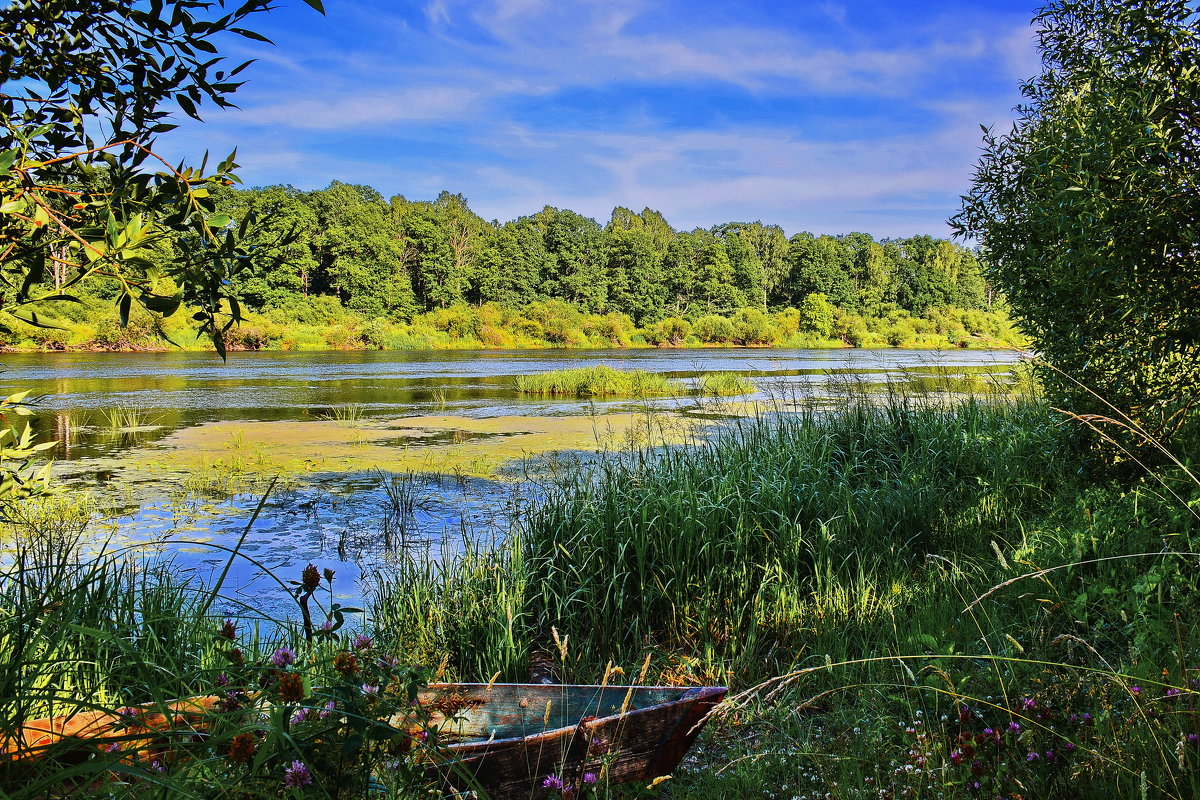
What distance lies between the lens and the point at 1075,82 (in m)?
4.82

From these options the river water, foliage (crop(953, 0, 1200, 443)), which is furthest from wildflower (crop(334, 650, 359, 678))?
foliage (crop(953, 0, 1200, 443))

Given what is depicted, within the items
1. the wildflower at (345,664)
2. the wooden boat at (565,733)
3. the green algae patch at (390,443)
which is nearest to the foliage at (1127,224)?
the wooden boat at (565,733)

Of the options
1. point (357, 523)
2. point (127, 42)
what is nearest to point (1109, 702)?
point (127, 42)

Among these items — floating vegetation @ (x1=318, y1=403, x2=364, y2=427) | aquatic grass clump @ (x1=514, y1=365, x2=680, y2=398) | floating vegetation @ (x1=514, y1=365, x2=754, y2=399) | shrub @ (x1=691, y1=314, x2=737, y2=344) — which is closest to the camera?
floating vegetation @ (x1=318, y1=403, x2=364, y2=427)

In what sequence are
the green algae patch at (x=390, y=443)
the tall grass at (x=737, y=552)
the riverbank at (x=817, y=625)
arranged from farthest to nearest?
the green algae patch at (x=390, y=443)
the tall grass at (x=737, y=552)
the riverbank at (x=817, y=625)

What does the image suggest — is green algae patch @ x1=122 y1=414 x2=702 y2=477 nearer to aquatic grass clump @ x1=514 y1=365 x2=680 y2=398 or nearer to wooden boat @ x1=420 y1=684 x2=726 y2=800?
wooden boat @ x1=420 y1=684 x2=726 y2=800

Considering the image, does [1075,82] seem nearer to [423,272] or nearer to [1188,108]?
[1188,108]

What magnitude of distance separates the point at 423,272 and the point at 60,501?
54081 mm

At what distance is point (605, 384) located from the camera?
60.4 feet

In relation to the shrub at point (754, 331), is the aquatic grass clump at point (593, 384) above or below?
below

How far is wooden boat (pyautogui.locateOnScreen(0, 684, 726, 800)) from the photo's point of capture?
1.97m

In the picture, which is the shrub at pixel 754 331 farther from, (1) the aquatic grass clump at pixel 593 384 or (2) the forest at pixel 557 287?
(1) the aquatic grass clump at pixel 593 384

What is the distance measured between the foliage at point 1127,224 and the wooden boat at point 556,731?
6.45ft

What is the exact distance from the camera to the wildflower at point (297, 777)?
1.25 meters
